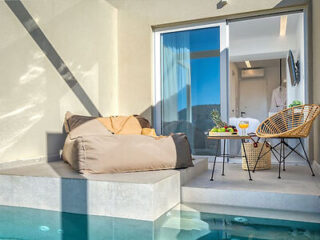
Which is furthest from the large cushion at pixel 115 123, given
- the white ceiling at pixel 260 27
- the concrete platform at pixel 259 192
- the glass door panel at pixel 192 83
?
the white ceiling at pixel 260 27

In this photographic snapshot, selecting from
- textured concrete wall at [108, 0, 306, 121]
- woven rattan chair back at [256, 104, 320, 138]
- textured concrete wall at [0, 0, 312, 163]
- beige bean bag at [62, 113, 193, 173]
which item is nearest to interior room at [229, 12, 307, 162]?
textured concrete wall at [108, 0, 306, 121]

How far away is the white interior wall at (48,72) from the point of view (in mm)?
3320

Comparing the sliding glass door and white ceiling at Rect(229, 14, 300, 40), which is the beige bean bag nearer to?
the sliding glass door

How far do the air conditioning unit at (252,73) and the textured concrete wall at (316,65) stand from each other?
22.0 feet

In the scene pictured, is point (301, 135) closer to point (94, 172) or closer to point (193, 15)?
point (94, 172)

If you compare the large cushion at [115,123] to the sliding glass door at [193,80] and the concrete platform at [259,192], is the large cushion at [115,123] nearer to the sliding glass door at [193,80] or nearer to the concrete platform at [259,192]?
the sliding glass door at [193,80]

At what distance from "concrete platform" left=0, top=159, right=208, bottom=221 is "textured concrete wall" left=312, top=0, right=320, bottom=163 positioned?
81.4 inches

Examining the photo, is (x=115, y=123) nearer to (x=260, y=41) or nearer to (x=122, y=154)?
(x=122, y=154)

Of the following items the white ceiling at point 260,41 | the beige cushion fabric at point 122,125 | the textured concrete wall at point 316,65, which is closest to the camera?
the textured concrete wall at point 316,65

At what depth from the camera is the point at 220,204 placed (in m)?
2.68

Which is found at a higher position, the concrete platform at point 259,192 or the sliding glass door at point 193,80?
the sliding glass door at point 193,80

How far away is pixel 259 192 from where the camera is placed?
8.40ft

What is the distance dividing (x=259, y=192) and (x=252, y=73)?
900 centimetres

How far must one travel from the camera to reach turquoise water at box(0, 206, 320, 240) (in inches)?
77.7
